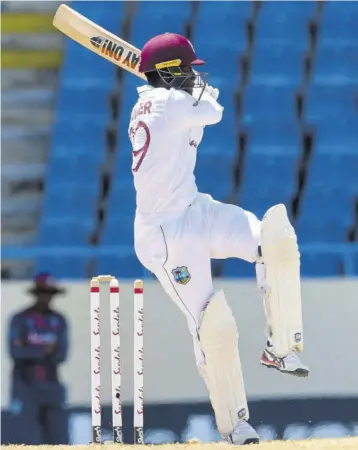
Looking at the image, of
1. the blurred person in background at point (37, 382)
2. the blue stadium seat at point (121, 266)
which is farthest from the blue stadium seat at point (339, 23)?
the blurred person in background at point (37, 382)

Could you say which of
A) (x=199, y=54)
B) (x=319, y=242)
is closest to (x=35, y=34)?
(x=199, y=54)

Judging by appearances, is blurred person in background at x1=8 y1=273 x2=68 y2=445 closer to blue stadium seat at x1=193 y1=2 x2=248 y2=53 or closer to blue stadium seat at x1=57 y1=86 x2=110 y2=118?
blue stadium seat at x1=57 y1=86 x2=110 y2=118

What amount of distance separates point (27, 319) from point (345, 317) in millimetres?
1825

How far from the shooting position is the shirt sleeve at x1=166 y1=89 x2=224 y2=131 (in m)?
4.61

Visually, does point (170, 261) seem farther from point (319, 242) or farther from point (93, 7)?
point (93, 7)

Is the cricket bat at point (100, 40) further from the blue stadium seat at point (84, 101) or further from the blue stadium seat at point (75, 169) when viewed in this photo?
the blue stadium seat at point (84, 101)

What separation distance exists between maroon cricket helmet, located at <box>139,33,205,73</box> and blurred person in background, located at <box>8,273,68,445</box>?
2.16 m

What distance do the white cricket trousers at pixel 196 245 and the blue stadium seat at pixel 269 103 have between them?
14.2 ft

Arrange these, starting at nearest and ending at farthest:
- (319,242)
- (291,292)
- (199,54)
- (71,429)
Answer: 1. (291,292)
2. (71,429)
3. (319,242)
4. (199,54)

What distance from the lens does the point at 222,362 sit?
4.77 meters

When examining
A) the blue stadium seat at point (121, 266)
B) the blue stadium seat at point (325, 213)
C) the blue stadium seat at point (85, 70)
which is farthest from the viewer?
the blue stadium seat at point (85, 70)

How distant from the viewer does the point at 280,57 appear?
30.4ft

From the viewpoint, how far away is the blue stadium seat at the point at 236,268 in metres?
8.27

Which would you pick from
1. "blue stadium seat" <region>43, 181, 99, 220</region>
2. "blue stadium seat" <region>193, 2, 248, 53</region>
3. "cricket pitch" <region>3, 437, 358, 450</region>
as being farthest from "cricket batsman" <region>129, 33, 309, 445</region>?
"blue stadium seat" <region>193, 2, 248, 53</region>
